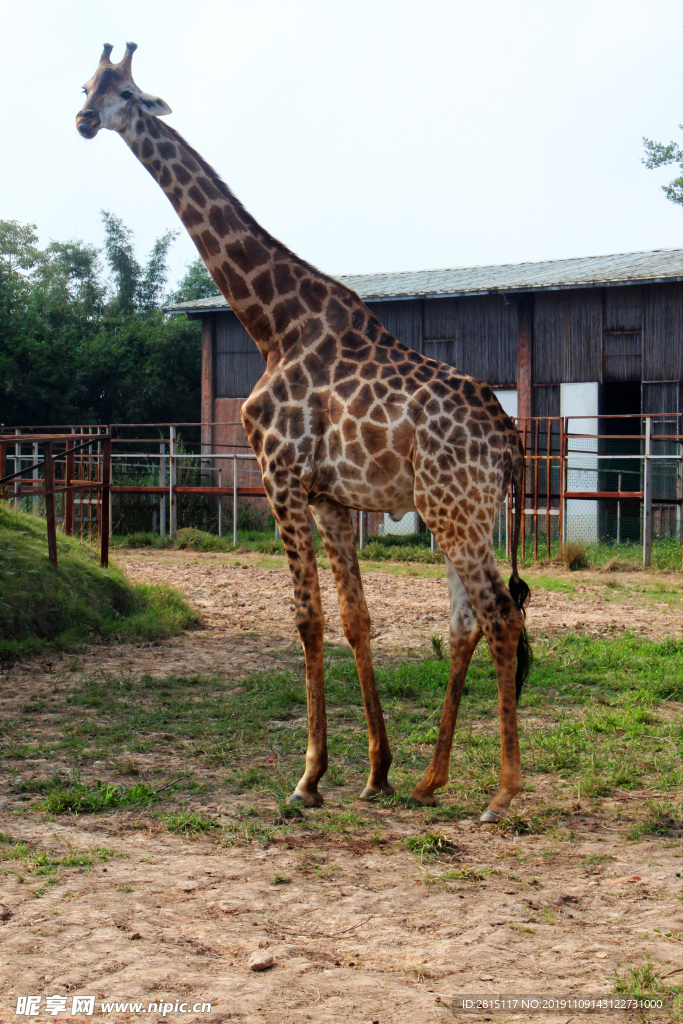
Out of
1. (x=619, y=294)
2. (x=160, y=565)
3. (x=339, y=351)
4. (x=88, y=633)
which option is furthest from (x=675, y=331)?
(x=339, y=351)

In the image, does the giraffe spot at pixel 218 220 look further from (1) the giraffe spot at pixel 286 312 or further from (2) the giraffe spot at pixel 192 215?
(1) the giraffe spot at pixel 286 312

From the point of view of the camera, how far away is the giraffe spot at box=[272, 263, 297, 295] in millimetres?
5176

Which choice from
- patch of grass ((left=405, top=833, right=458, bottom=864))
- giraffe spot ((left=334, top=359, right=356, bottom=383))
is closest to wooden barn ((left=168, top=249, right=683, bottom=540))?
giraffe spot ((left=334, top=359, right=356, bottom=383))

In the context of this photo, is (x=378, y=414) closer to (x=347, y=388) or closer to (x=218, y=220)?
(x=347, y=388)

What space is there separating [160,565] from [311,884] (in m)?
12.6

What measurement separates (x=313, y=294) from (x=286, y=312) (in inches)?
7.1

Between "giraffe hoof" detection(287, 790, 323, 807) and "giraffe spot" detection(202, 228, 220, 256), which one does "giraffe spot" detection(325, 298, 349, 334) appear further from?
"giraffe hoof" detection(287, 790, 323, 807)

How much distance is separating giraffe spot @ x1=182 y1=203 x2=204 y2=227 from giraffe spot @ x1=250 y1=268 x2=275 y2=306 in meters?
0.49

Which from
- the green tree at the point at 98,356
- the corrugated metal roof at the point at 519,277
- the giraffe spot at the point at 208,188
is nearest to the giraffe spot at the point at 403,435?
the giraffe spot at the point at 208,188

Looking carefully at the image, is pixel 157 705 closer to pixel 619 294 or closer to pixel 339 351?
pixel 339 351

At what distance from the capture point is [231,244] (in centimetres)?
527

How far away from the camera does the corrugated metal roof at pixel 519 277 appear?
68.0 ft

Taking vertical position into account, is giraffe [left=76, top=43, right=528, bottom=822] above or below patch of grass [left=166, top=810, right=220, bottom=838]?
above

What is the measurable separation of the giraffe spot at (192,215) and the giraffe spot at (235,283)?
0.30 m
